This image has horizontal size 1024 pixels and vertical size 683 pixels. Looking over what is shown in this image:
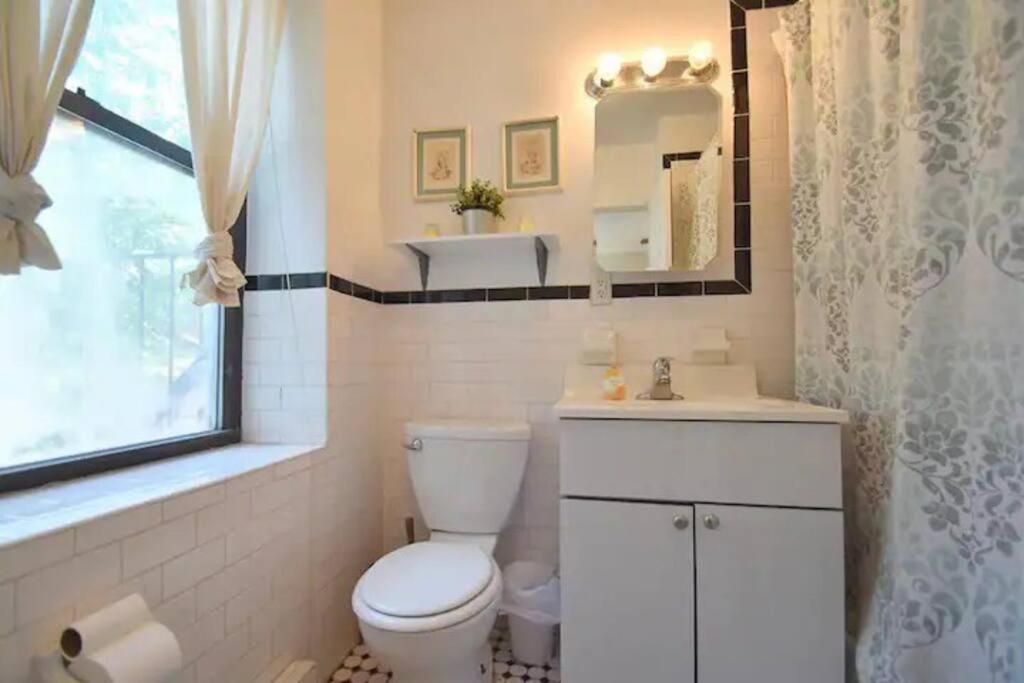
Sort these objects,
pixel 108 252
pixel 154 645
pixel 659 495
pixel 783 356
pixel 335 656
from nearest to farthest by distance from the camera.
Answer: pixel 154 645 → pixel 108 252 → pixel 659 495 → pixel 335 656 → pixel 783 356

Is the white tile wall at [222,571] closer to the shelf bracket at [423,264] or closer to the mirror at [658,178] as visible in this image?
the shelf bracket at [423,264]

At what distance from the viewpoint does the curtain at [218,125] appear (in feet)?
3.78

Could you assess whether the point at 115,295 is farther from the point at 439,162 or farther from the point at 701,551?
the point at 701,551

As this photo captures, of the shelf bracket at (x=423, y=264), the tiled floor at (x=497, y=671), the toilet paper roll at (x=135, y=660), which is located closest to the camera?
the toilet paper roll at (x=135, y=660)

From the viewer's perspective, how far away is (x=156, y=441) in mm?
1206

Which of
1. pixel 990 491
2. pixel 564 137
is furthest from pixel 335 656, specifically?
pixel 564 137

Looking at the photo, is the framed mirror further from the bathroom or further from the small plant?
the small plant

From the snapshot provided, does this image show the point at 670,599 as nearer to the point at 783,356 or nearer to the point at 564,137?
the point at 783,356

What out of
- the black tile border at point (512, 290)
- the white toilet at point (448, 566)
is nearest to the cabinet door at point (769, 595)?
the white toilet at point (448, 566)

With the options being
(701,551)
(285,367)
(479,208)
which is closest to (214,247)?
(285,367)

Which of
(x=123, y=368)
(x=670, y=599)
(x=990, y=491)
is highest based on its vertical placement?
(x=123, y=368)

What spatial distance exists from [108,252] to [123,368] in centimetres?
28

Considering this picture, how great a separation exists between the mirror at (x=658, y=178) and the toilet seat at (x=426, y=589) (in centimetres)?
108

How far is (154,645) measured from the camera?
0.78 meters
